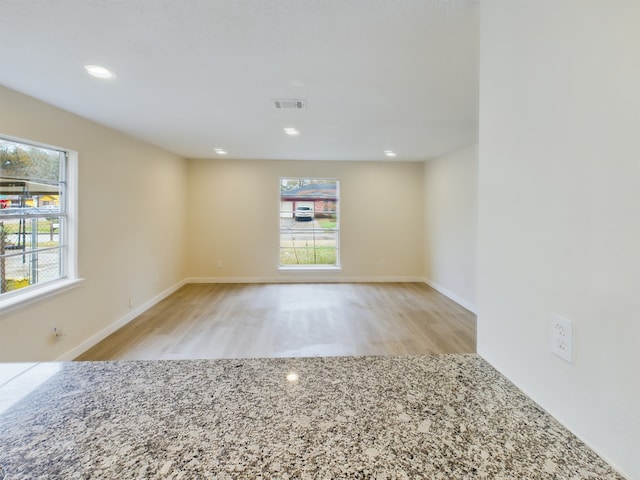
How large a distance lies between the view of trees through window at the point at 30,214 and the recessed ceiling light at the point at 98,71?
3.38 ft

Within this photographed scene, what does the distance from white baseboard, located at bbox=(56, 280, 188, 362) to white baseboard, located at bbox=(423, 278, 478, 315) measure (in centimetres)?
469

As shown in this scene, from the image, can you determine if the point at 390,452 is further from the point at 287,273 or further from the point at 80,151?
Answer: the point at 287,273

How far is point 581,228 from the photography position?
0.76 m

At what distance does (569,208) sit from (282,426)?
2.92 feet

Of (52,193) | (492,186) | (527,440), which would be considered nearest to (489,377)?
(527,440)

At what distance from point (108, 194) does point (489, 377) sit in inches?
164

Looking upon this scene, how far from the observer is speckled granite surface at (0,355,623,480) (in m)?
0.64

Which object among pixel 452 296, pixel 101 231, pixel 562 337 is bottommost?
pixel 452 296

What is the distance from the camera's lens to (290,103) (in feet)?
9.39

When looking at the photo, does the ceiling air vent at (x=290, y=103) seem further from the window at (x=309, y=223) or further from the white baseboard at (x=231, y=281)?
the window at (x=309, y=223)

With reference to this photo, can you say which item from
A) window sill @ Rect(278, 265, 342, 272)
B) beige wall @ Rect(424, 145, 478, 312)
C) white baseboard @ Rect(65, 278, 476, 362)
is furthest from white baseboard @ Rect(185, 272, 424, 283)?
beige wall @ Rect(424, 145, 478, 312)

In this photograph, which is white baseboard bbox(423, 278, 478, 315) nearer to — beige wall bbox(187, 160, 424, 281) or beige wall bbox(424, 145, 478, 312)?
beige wall bbox(424, 145, 478, 312)

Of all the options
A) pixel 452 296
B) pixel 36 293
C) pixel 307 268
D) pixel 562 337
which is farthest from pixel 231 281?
pixel 562 337

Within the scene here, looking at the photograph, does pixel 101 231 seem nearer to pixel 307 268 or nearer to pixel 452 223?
pixel 307 268
